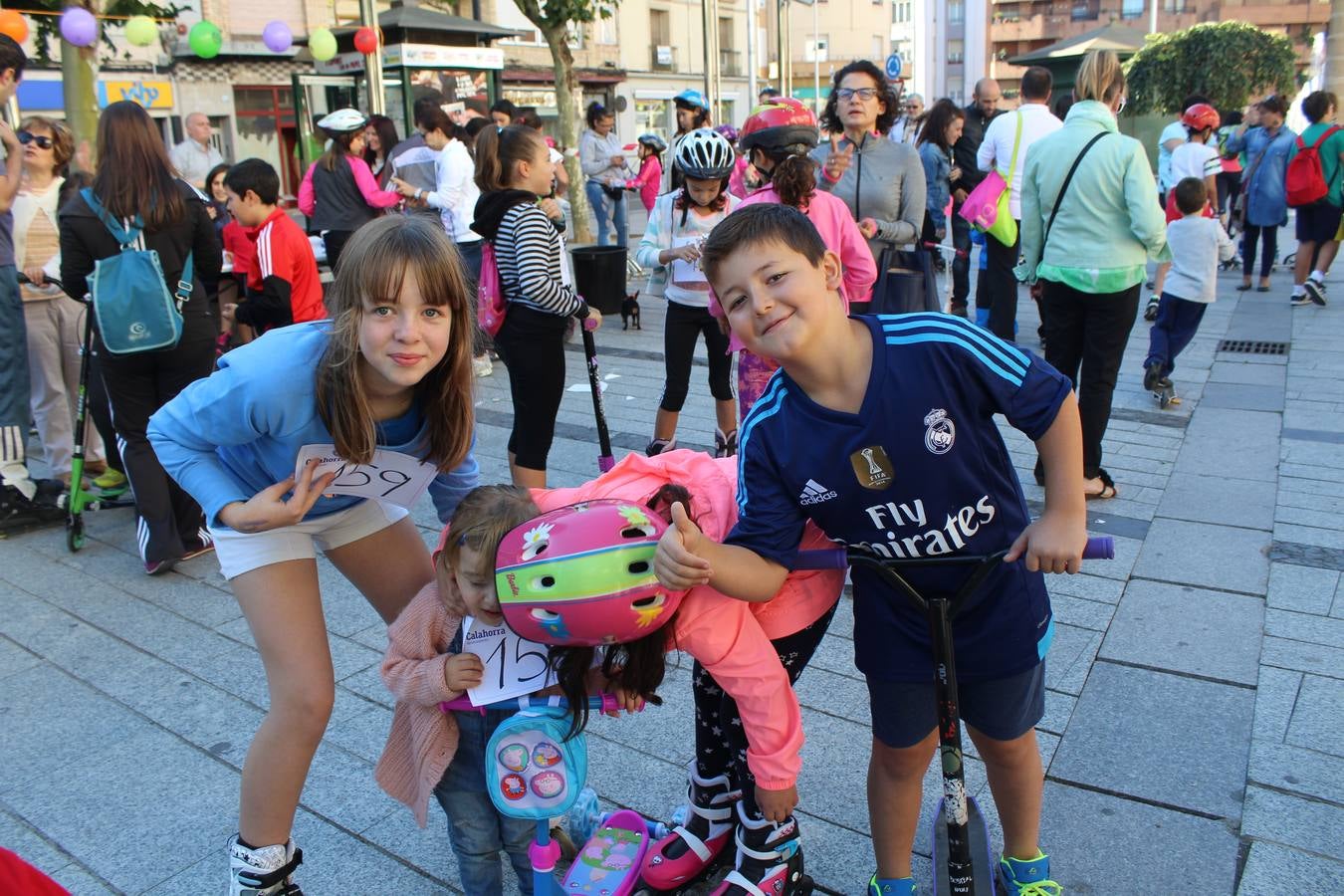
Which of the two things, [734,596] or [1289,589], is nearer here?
[734,596]

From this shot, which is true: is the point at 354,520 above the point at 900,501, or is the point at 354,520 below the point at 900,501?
below

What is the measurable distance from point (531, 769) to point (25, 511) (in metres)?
4.55

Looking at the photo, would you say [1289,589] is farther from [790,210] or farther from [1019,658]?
[790,210]

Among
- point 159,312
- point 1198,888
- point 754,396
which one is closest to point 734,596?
point 1198,888

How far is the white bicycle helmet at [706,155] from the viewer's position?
5.04 m

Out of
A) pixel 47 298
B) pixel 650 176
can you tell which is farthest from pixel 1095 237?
pixel 650 176

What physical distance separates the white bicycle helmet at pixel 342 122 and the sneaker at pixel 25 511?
385 cm

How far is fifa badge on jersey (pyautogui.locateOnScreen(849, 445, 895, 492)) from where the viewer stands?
207cm

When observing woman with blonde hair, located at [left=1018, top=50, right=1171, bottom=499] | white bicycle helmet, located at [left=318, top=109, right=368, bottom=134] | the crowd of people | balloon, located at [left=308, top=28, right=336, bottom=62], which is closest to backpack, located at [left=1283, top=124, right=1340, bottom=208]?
woman with blonde hair, located at [left=1018, top=50, right=1171, bottom=499]

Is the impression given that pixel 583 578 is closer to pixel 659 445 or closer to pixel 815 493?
pixel 815 493

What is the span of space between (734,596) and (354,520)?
1.09m

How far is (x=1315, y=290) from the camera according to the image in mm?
9930

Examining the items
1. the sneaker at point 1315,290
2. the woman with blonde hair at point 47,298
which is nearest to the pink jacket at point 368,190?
the woman with blonde hair at point 47,298

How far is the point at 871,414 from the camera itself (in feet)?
6.75
